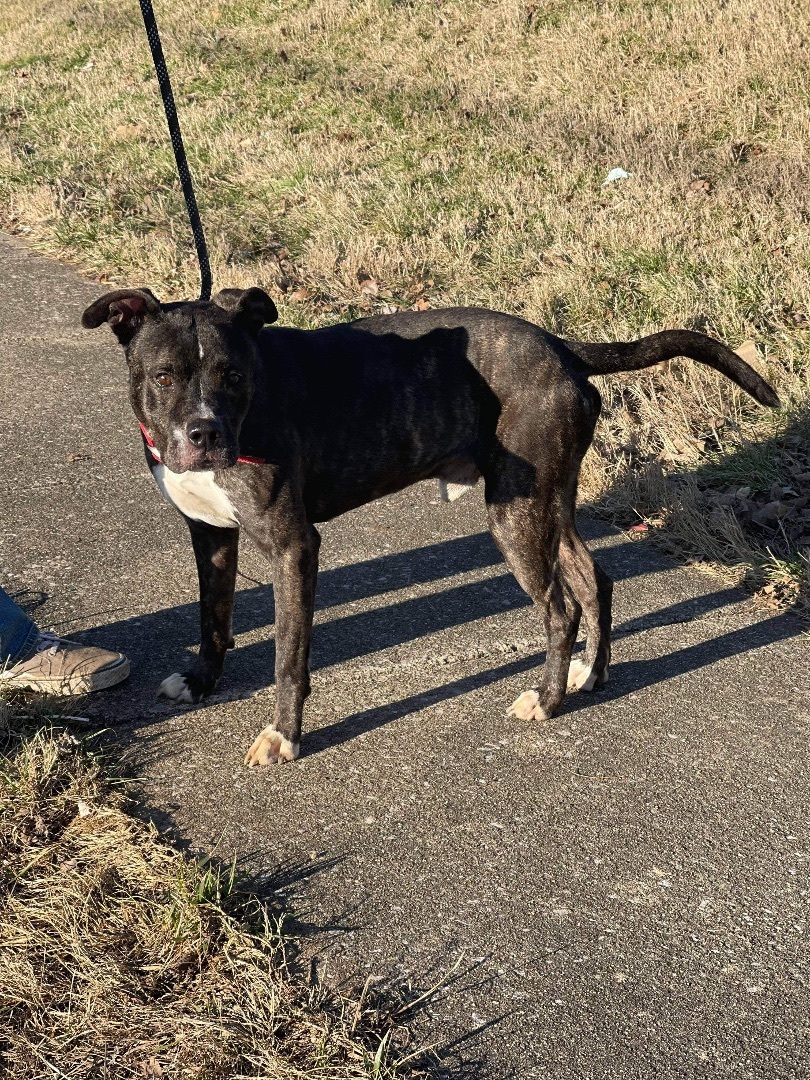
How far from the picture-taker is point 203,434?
139 inches

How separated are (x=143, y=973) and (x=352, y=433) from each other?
1920mm

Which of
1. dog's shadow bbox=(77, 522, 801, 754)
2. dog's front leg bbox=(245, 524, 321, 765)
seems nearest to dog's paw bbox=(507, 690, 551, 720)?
dog's shadow bbox=(77, 522, 801, 754)

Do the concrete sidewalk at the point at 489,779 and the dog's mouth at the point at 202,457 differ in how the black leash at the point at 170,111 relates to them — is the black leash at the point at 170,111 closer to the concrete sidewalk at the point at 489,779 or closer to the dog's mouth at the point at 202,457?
the dog's mouth at the point at 202,457

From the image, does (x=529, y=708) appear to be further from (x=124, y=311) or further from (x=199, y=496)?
(x=124, y=311)

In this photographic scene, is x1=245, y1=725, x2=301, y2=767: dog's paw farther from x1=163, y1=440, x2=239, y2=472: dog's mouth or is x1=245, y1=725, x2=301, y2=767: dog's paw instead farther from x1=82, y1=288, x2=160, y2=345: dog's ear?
x1=82, y1=288, x2=160, y2=345: dog's ear


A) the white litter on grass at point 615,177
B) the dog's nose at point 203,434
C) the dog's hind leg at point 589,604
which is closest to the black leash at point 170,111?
the dog's nose at point 203,434

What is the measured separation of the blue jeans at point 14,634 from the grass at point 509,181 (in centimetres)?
295

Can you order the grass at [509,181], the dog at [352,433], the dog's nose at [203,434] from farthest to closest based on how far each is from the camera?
1. the grass at [509,181]
2. the dog at [352,433]
3. the dog's nose at [203,434]

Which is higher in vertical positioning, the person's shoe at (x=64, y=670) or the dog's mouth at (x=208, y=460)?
the dog's mouth at (x=208, y=460)

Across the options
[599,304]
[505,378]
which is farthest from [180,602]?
[599,304]

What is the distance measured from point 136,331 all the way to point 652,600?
2530 millimetres

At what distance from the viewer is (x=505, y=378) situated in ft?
13.5

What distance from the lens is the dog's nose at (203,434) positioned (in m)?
3.54

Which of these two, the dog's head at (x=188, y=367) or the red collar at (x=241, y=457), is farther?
the red collar at (x=241, y=457)
